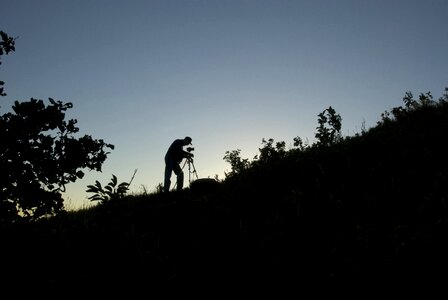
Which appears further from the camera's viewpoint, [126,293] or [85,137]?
[85,137]

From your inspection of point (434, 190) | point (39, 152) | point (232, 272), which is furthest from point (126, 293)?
point (434, 190)

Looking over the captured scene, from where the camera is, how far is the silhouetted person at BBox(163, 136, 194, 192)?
48.0 ft

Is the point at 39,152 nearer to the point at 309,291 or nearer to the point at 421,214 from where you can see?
the point at 309,291

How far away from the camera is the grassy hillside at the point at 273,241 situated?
12.9 ft

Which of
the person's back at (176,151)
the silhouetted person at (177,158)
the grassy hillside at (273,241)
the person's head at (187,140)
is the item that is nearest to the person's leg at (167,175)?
the silhouetted person at (177,158)

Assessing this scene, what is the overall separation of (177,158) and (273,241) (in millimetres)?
10428

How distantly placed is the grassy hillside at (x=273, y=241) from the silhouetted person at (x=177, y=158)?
22.9ft

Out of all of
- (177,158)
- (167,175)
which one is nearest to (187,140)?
(177,158)

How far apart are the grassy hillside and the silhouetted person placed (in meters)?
6.97

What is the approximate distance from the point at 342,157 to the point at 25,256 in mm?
7429

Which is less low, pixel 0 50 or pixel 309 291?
pixel 0 50

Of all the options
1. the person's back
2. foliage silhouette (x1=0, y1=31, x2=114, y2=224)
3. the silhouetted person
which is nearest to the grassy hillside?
foliage silhouette (x1=0, y1=31, x2=114, y2=224)

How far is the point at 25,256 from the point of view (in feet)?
13.6

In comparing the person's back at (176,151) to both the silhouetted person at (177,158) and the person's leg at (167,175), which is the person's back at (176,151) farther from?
the person's leg at (167,175)
